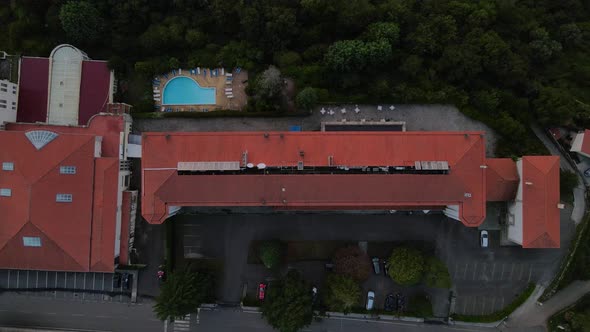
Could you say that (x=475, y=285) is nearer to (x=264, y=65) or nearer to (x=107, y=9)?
(x=264, y=65)

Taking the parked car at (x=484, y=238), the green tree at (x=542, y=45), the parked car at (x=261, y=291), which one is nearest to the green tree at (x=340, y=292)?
the parked car at (x=261, y=291)

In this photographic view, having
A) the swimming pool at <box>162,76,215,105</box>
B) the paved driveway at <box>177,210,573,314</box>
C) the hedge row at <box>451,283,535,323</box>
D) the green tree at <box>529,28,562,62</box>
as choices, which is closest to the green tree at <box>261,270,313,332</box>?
the paved driveway at <box>177,210,573,314</box>

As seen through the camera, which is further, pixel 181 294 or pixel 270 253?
pixel 270 253

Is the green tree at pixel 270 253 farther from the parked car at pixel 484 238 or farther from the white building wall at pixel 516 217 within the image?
the white building wall at pixel 516 217

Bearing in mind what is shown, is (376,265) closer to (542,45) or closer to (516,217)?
(516,217)

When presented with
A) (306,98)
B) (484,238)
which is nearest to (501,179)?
(484,238)

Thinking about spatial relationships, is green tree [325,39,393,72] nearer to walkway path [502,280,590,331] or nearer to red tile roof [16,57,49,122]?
walkway path [502,280,590,331]
